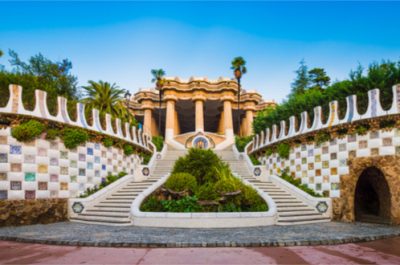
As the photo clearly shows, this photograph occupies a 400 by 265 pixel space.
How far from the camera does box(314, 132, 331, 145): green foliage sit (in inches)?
564

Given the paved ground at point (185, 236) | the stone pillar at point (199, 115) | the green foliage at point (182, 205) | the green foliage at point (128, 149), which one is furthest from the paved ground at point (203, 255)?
the stone pillar at point (199, 115)

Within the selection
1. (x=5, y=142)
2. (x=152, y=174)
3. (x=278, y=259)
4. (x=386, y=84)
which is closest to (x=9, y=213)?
(x=5, y=142)

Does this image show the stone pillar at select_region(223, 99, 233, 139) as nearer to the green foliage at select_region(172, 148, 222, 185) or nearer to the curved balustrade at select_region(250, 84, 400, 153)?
the curved balustrade at select_region(250, 84, 400, 153)

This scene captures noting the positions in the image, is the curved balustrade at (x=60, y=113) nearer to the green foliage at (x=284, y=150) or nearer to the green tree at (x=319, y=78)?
the green foliage at (x=284, y=150)

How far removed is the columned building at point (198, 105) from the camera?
38.2 metres

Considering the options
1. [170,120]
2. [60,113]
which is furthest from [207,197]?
[170,120]

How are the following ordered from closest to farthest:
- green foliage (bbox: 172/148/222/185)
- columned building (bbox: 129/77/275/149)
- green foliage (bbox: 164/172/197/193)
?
green foliage (bbox: 164/172/197/193) < green foliage (bbox: 172/148/222/185) < columned building (bbox: 129/77/275/149)

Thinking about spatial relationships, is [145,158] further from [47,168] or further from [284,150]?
[284,150]

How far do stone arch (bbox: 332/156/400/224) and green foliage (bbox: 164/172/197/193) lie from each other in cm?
665

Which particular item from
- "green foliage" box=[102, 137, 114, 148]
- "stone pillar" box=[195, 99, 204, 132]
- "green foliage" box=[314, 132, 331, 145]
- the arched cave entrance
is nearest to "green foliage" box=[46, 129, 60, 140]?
"green foliage" box=[102, 137, 114, 148]

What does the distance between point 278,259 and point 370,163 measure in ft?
27.0

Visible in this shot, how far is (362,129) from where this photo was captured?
12766 mm

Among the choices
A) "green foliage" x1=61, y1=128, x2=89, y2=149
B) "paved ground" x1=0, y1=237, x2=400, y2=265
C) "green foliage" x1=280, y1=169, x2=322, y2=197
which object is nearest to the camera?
"paved ground" x1=0, y1=237, x2=400, y2=265

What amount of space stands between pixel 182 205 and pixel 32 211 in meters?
6.16
